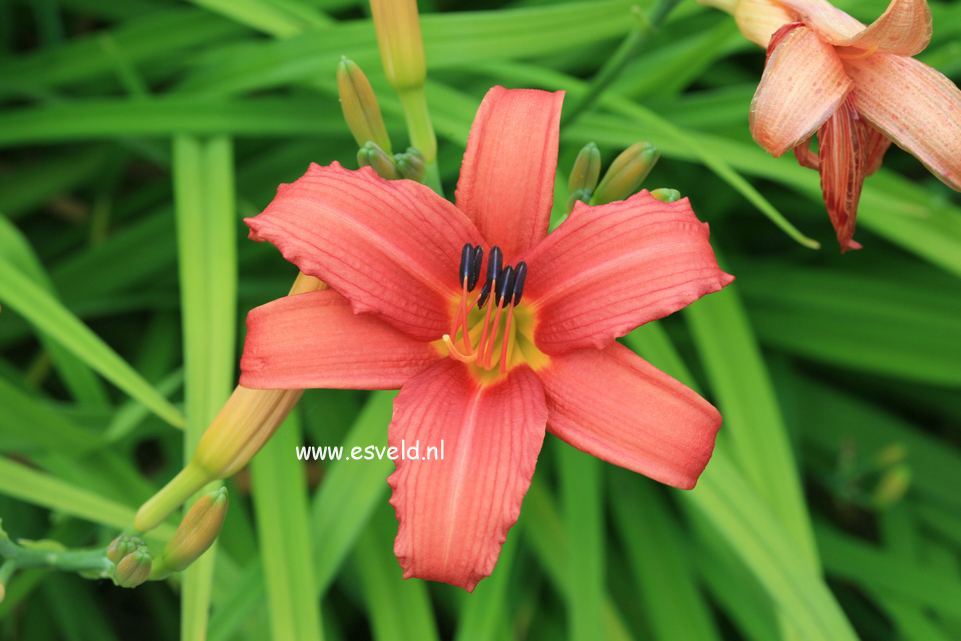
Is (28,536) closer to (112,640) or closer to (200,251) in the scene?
(112,640)

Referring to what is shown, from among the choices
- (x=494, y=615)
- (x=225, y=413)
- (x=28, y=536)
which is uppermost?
(x=225, y=413)

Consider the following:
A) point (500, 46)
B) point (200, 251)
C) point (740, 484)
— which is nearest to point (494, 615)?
point (740, 484)

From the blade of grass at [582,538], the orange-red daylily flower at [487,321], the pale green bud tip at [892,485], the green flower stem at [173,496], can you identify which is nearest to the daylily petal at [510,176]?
the orange-red daylily flower at [487,321]

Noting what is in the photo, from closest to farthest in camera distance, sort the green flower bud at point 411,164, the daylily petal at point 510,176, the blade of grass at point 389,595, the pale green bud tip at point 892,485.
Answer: the daylily petal at point 510,176, the green flower bud at point 411,164, the blade of grass at point 389,595, the pale green bud tip at point 892,485

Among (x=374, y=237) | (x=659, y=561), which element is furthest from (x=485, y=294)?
(x=659, y=561)

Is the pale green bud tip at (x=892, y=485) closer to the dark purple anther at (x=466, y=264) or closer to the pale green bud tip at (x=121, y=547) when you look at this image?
the dark purple anther at (x=466, y=264)
